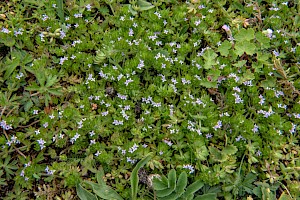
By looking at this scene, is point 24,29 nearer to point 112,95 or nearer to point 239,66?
point 112,95

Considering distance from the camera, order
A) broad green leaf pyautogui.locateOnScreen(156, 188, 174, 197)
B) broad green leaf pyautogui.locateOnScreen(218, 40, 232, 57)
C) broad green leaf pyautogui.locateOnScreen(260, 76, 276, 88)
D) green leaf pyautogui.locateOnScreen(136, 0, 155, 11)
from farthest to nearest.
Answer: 1. green leaf pyautogui.locateOnScreen(136, 0, 155, 11)
2. broad green leaf pyautogui.locateOnScreen(218, 40, 232, 57)
3. broad green leaf pyautogui.locateOnScreen(260, 76, 276, 88)
4. broad green leaf pyautogui.locateOnScreen(156, 188, 174, 197)

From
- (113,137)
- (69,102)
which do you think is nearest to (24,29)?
(69,102)

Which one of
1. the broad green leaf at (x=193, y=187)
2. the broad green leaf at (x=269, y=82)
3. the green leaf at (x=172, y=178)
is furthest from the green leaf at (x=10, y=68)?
the broad green leaf at (x=269, y=82)

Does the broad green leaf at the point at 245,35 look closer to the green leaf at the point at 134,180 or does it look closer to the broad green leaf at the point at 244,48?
the broad green leaf at the point at 244,48

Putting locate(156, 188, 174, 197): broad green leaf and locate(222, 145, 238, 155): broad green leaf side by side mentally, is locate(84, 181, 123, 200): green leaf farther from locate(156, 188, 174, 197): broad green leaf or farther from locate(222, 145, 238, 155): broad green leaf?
locate(222, 145, 238, 155): broad green leaf

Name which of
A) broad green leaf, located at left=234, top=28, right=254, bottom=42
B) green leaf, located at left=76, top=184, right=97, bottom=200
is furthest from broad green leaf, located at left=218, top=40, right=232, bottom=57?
green leaf, located at left=76, top=184, right=97, bottom=200
